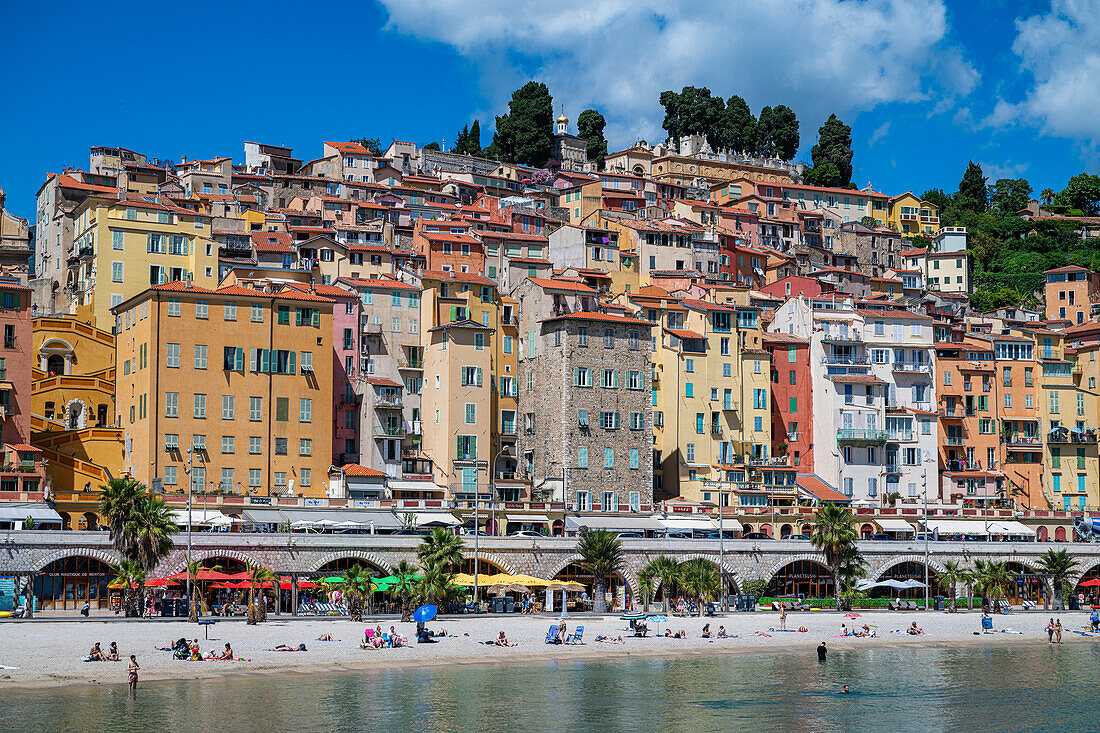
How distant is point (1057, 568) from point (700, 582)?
89.4 feet

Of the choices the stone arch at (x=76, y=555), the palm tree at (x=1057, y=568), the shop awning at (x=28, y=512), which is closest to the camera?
the stone arch at (x=76, y=555)

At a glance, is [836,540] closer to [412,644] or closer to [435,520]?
[435,520]

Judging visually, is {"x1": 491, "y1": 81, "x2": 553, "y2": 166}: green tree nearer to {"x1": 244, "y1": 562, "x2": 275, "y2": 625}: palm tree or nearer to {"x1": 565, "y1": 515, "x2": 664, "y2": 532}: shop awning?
{"x1": 565, "y1": 515, "x2": 664, "y2": 532}: shop awning

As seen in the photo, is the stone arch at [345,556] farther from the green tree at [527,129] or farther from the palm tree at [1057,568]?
the green tree at [527,129]

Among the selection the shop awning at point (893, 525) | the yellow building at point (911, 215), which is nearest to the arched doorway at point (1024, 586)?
the shop awning at point (893, 525)

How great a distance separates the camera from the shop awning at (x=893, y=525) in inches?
4250

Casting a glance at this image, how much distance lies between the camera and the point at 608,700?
205ft

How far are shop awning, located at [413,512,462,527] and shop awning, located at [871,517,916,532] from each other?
3164 cm

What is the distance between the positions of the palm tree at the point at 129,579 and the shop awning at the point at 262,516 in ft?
32.9

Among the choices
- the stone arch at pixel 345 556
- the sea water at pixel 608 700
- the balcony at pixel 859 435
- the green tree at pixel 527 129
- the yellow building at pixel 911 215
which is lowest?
the sea water at pixel 608 700

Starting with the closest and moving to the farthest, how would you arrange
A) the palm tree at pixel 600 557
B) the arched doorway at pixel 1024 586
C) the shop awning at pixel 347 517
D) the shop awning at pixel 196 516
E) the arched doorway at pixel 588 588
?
1. the shop awning at pixel 196 516
2. the palm tree at pixel 600 557
3. the shop awning at pixel 347 517
4. the arched doorway at pixel 588 588
5. the arched doorway at pixel 1024 586

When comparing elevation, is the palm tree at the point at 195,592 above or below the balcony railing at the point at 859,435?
below

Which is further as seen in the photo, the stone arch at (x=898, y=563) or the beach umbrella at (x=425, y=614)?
the stone arch at (x=898, y=563)

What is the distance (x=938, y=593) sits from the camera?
102 meters
